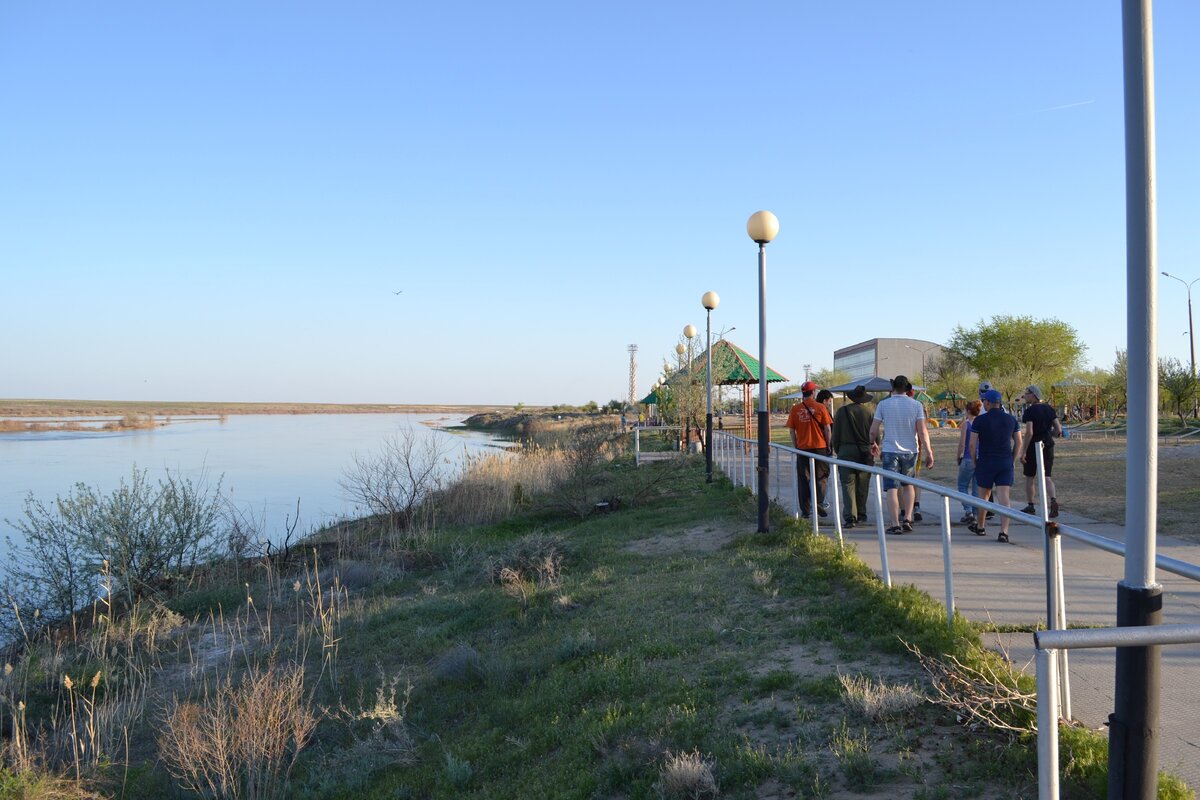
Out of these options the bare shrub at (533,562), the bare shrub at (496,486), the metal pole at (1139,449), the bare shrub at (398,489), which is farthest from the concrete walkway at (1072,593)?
the bare shrub at (398,489)

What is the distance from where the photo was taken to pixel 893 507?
8.84 m

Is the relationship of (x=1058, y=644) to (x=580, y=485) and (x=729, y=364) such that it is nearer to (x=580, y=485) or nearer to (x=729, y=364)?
(x=580, y=485)

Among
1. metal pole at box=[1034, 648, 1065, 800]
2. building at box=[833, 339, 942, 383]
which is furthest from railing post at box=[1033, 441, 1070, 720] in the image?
building at box=[833, 339, 942, 383]

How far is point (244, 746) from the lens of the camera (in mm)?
5555

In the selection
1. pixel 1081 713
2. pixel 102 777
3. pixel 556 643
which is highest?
pixel 1081 713

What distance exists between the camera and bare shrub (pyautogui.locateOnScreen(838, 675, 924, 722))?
4027 mm

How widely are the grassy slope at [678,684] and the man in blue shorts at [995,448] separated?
6.79ft

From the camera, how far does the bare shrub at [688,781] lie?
3701mm

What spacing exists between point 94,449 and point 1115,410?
2359 inches

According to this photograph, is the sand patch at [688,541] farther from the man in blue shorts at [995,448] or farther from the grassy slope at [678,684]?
the man in blue shorts at [995,448]

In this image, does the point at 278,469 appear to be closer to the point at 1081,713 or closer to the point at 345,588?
the point at 345,588

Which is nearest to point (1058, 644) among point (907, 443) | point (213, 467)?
point (907, 443)

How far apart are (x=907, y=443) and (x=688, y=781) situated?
6.00 metres

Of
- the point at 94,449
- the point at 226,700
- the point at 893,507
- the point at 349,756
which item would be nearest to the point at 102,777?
the point at 226,700
